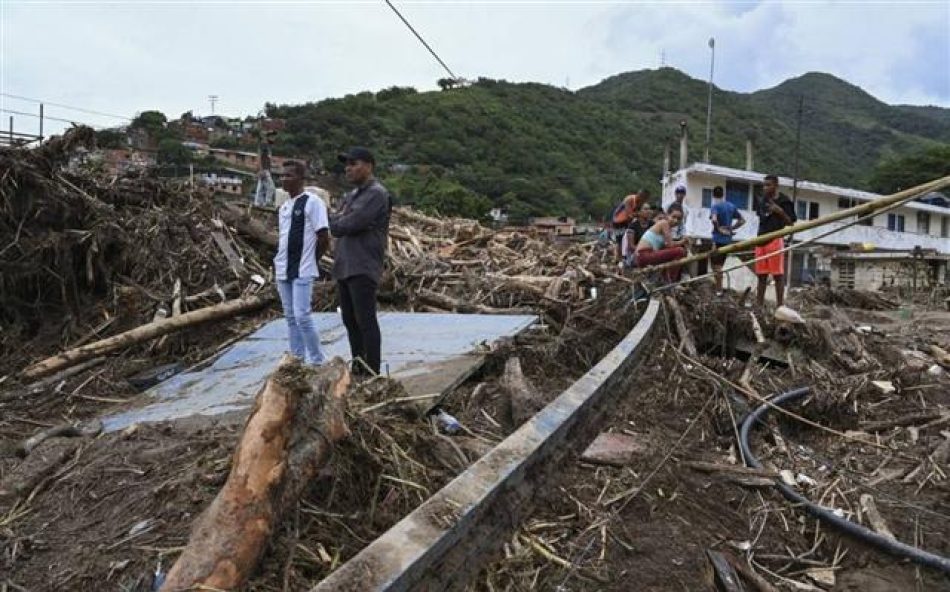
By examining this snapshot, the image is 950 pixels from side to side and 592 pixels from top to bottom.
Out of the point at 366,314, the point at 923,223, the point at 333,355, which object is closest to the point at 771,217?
the point at 333,355

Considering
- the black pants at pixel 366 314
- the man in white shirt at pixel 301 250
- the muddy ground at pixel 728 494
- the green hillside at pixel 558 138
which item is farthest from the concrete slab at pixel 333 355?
the green hillside at pixel 558 138

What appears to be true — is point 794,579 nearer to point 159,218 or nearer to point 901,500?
point 901,500

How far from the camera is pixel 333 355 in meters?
6.13

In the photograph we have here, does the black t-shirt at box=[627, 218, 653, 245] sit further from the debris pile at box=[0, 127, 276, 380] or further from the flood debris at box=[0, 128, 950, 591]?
the debris pile at box=[0, 127, 276, 380]

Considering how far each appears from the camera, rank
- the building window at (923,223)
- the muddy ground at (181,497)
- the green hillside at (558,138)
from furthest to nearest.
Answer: the green hillside at (558,138)
the building window at (923,223)
the muddy ground at (181,497)

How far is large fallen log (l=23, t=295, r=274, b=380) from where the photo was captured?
642cm

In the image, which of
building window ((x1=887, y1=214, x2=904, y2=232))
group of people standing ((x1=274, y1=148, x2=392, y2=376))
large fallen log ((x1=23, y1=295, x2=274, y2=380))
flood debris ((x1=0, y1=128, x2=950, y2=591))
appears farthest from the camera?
building window ((x1=887, y1=214, x2=904, y2=232))

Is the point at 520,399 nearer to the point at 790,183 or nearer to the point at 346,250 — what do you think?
the point at 346,250

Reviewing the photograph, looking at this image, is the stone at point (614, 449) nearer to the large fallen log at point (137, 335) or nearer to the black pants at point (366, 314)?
the black pants at point (366, 314)

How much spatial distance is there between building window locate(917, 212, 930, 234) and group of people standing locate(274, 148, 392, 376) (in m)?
45.7

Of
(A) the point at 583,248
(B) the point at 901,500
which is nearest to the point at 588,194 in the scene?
(A) the point at 583,248

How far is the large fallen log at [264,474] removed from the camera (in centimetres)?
186

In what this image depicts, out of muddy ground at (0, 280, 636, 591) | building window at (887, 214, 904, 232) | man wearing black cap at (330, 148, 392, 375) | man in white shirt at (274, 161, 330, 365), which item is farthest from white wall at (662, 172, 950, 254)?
muddy ground at (0, 280, 636, 591)

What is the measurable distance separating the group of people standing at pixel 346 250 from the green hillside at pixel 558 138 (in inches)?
1582
